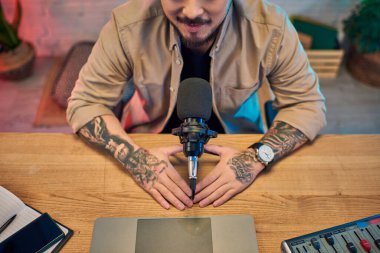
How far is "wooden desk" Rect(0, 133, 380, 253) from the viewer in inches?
39.9

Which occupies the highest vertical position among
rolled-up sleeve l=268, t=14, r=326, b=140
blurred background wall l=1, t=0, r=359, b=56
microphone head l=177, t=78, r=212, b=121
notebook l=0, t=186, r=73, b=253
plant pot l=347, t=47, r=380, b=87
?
Result: microphone head l=177, t=78, r=212, b=121

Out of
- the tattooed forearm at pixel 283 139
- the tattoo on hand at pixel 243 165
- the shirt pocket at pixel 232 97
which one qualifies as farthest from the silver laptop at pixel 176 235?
the shirt pocket at pixel 232 97

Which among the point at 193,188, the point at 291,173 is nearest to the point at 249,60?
the point at 291,173

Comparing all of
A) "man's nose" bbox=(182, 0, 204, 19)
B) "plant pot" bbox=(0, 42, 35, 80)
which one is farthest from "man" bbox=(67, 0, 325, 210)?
"plant pot" bbox=(0, 42, 35, 80)

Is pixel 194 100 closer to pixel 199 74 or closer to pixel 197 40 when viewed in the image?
pixel 197 40

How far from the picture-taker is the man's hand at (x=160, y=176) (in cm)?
104

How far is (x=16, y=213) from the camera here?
1015 millimetres

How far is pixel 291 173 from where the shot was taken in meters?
1.12

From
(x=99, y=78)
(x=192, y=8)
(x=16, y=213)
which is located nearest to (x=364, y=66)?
(x=192, y=8)

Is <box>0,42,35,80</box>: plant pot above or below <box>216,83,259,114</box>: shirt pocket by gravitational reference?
below

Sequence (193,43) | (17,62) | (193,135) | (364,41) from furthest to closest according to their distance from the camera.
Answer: (17,62)
(364,41)
(193,43)
(193,135)

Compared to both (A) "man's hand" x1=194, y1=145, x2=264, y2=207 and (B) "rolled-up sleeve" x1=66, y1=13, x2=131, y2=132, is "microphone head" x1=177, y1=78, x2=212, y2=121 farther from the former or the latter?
(B) "rolled-up sleeve" x1=66, y1=13, x2=131, y2=132

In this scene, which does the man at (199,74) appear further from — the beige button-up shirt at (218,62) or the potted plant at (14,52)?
the potted plant at (14,52)

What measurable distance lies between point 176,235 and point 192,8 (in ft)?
2.16
